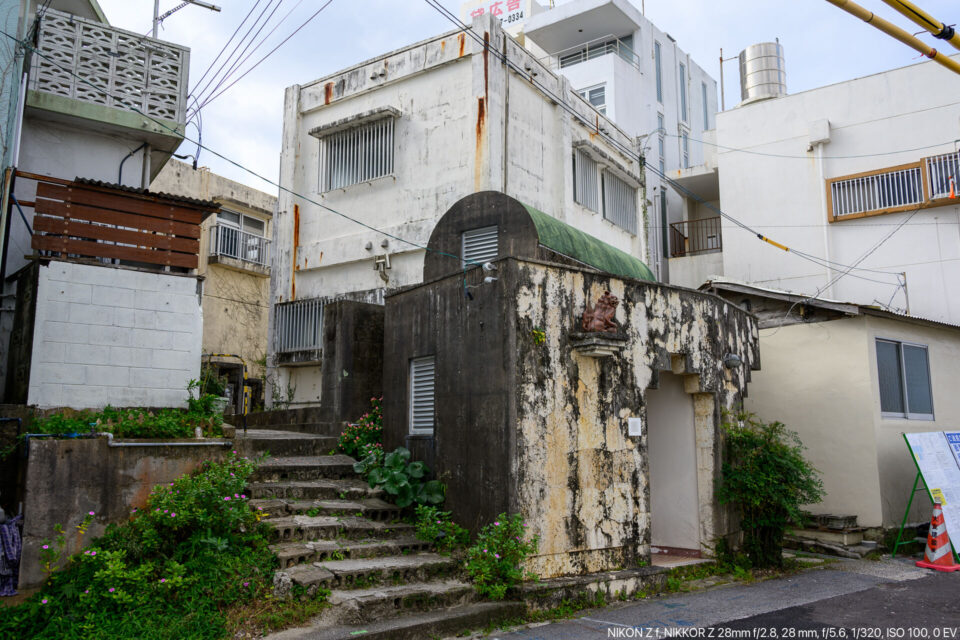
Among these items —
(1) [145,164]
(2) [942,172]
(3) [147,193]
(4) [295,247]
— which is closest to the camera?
(3) [147,193]

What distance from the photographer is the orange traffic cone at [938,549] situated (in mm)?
10812

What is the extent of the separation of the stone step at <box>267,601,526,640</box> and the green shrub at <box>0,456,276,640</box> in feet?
2.70

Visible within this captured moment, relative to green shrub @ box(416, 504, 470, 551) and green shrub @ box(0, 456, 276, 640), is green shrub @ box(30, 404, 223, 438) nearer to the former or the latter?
green shrub @ box(0, 456, 276, 640)

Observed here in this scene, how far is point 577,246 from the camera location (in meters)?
10.9

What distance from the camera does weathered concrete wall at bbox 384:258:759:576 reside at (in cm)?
827

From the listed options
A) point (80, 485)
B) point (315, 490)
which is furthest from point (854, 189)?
point (80, 485)

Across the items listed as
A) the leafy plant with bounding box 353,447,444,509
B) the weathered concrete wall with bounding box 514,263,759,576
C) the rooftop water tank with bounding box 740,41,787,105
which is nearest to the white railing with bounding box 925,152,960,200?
the rooftop water tank with bounding box 740,41,787,105

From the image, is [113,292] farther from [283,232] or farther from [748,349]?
[748,349]

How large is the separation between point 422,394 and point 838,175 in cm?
1327

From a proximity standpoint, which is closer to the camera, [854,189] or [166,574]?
[166,574]

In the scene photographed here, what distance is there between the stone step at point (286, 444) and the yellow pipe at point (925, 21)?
893 centimetres

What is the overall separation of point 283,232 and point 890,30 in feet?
42.7

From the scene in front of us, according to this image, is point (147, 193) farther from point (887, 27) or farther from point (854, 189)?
point (854, 189)

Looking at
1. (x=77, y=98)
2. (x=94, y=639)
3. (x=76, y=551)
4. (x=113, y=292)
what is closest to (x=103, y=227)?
(x=113, y=292)
